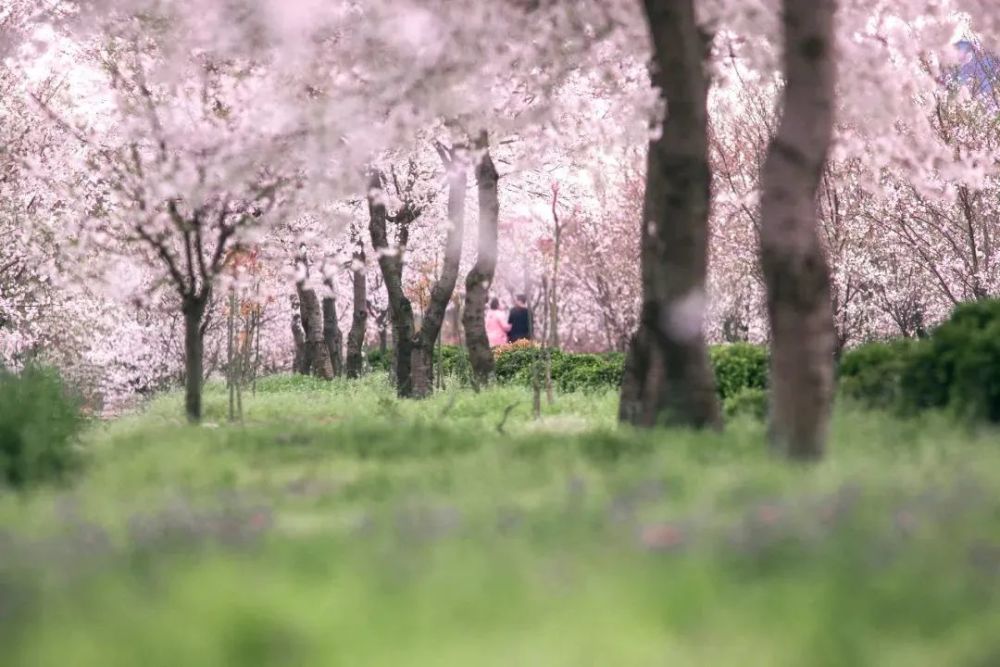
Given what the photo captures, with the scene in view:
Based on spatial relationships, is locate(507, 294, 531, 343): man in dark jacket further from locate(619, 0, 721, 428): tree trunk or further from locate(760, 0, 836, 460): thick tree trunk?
locate(760, 0, 836, 460): thick tree trunk

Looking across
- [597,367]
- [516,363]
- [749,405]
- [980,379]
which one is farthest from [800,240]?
[516,363]

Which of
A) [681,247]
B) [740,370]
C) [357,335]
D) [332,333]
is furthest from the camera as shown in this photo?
[332,333]

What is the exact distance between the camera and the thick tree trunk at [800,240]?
7.24m

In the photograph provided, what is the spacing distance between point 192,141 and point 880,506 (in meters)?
12.1

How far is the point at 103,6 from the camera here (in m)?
14.4

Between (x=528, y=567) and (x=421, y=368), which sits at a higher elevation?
(x=421, y=368)

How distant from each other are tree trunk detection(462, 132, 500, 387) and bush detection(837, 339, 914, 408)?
12051 millimetres

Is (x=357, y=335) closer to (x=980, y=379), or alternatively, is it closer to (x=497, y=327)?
(x=497, y=327)

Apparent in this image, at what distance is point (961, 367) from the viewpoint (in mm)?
9320

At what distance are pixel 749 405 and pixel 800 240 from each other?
5121 millimetres

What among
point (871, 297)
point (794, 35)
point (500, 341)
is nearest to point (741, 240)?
point (871, 297)

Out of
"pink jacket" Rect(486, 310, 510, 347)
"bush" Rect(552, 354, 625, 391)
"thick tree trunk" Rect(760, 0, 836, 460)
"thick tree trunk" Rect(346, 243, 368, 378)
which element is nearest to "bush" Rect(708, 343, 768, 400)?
"bush" Rect(552, 354, 625, 391)

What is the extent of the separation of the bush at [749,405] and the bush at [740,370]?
4674mm

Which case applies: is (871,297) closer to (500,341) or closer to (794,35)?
(500,341)
